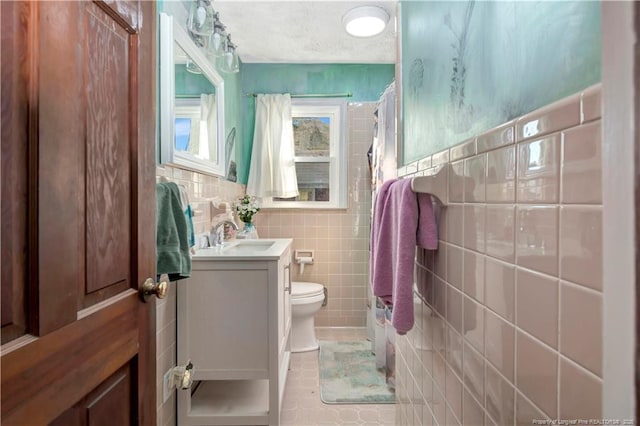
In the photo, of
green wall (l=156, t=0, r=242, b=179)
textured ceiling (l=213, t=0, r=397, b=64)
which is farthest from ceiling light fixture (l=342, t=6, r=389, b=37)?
green wall (l=156, t=0, r=242, b=179)

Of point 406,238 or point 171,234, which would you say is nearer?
point 406,238

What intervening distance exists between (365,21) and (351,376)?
248 cm

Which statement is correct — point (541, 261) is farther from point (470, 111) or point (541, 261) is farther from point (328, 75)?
point (328, 75)

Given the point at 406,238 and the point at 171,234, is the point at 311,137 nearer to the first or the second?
the point at 171,234

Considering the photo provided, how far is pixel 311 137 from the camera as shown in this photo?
297 cm

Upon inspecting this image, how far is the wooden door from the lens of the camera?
47 centimetres

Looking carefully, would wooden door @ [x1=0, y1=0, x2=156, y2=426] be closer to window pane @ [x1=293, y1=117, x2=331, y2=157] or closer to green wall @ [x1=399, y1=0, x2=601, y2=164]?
green wall @ [x1=399, y1=0, x2=601, y2=164]

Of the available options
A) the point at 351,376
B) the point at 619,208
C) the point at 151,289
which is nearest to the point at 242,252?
the point at 151,289

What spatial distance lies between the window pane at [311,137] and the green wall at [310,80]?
28 centimetres

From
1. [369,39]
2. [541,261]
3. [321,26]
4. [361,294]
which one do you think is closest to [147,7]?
[541,261]

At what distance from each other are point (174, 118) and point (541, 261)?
1562mm

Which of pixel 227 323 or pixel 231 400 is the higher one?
pixel 227 323

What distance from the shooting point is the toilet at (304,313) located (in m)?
2.26

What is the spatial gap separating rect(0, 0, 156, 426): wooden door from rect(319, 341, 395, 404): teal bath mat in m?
1.26
